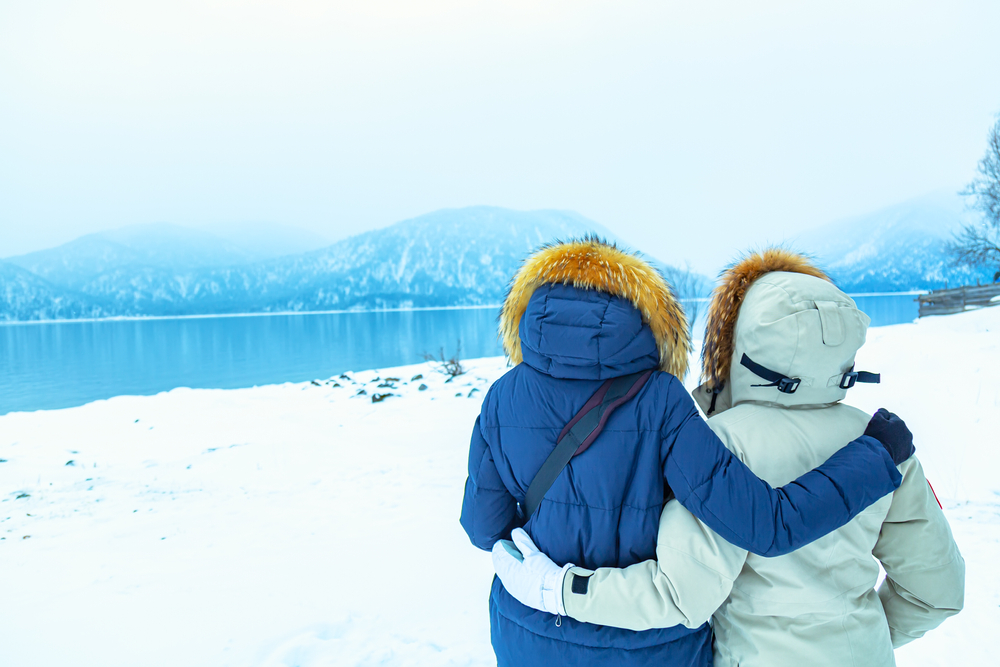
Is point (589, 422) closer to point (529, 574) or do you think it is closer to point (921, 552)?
point (529, 574)

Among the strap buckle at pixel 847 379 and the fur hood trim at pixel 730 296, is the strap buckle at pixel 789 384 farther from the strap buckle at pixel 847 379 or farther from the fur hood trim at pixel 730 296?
the fur hood trim at pixel 730 296

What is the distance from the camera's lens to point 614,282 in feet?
4.50

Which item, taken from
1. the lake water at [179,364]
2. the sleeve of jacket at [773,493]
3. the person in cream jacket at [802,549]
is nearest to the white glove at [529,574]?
the person in cream jacket at [802,549]

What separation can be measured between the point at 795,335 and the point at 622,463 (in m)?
0.56

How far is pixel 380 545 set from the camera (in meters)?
4.50

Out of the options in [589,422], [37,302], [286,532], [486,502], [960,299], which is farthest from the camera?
[37,302]

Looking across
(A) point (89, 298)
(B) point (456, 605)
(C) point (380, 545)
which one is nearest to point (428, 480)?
(C) point (380, 545)

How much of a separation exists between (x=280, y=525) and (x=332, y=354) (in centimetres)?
3191

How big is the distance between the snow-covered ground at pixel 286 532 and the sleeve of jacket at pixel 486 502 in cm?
187

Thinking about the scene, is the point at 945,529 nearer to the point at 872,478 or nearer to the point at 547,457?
the point at 872,478

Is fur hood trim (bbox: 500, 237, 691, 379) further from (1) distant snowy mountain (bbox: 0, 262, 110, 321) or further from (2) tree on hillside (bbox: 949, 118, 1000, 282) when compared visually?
(1) distant snowy mountain (bbox: 0, 262, 110, 321)

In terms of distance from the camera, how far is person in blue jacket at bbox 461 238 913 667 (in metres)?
1.21

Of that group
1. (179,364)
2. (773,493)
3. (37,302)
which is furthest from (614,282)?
(37,302)

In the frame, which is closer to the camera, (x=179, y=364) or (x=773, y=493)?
(x=773, y=493)
